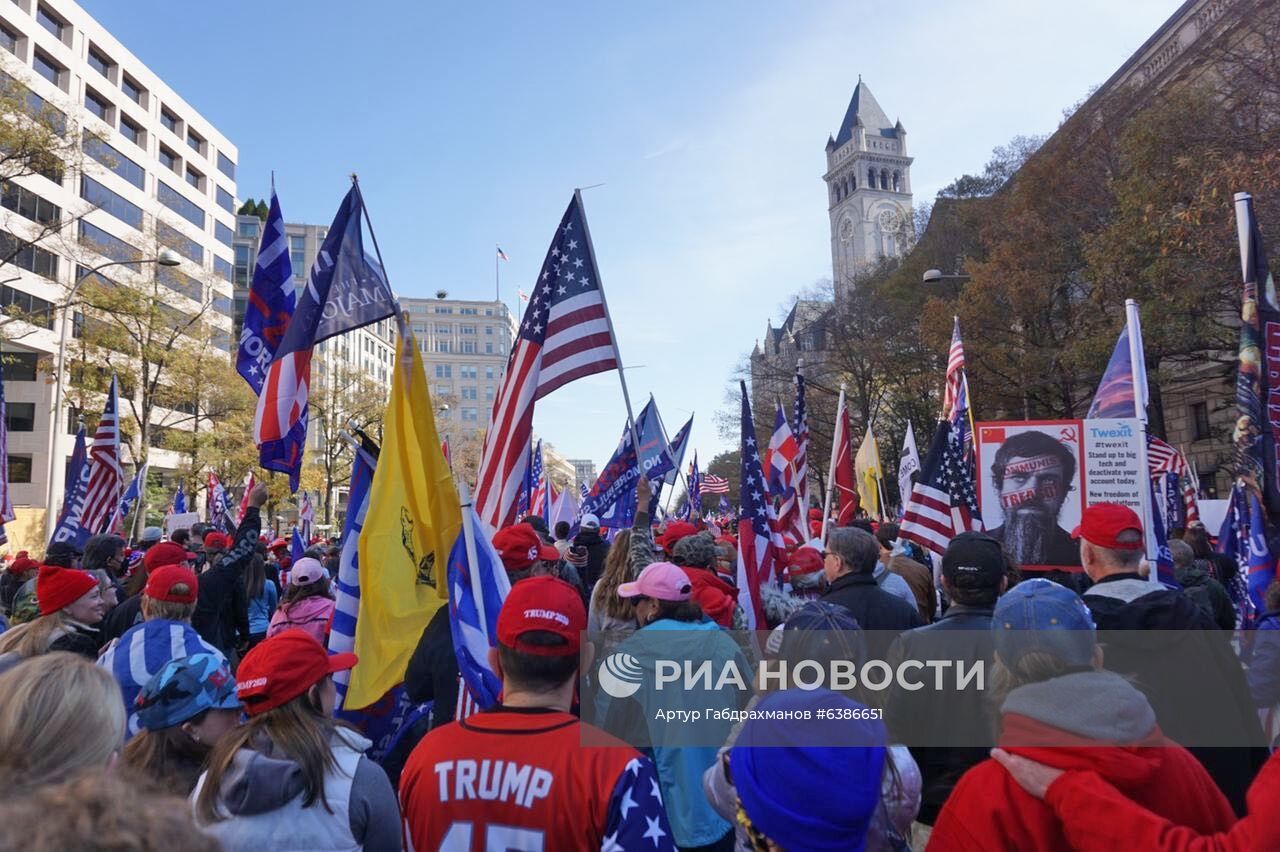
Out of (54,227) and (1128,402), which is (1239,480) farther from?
(54,227)

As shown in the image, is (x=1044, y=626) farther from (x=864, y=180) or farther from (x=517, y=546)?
(x=864, y=180)

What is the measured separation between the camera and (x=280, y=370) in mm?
6086

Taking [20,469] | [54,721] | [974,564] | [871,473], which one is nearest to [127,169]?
[20,469]

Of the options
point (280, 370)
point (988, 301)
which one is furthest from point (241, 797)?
point (988, 301)

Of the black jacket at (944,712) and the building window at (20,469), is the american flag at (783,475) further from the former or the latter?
the building window at (20,469)

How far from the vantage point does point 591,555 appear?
34.1ft

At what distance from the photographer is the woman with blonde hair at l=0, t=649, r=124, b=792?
184cm

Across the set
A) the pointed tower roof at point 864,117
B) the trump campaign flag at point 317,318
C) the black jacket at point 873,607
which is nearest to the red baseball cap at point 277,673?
the black jacket at point 873,607

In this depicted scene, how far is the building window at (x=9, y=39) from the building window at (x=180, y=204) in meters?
11.8

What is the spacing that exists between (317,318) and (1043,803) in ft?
17.8

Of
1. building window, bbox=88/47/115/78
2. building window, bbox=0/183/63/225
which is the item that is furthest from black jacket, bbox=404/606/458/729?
building window, bbox=88/47/115/78

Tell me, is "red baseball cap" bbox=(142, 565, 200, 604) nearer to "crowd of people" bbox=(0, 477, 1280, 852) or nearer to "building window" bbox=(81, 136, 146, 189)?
"crowd of people" bbox=(0, 477, 1280, 852)

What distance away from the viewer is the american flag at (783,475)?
1094 cm

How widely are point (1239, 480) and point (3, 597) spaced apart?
39.3 feet
